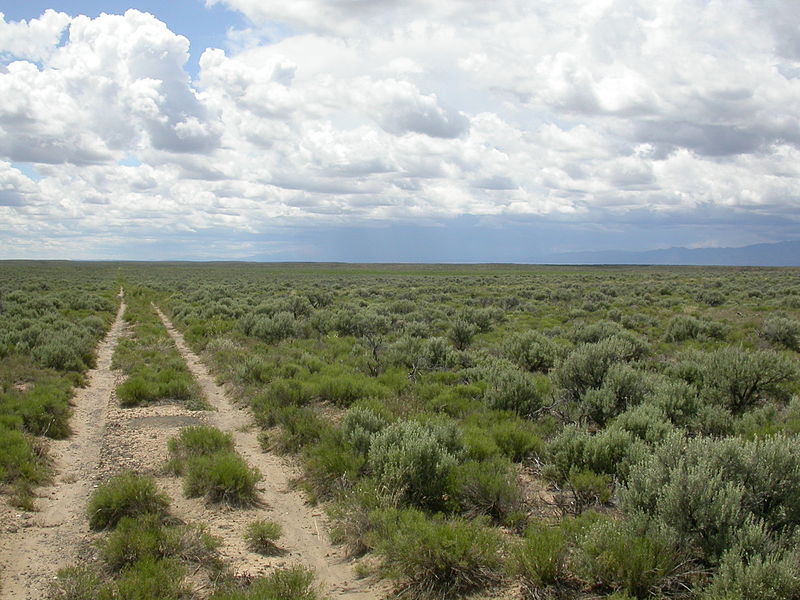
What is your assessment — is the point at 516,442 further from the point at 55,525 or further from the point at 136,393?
the point at 136,393

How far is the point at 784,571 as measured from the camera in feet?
12.5

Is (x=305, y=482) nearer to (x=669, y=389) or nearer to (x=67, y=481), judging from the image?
(x=67, y=481)

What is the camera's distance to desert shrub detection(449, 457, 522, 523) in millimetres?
6137

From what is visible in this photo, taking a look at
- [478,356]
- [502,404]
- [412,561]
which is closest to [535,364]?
[478,356]

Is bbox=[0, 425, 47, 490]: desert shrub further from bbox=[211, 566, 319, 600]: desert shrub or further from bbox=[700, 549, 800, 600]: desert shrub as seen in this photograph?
bbox=[700, 549, 800, 600]: desert shrub

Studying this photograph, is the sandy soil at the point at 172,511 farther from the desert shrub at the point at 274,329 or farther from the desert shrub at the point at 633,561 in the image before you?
the desert shrub at the point at 274,329

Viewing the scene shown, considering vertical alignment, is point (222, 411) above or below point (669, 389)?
below

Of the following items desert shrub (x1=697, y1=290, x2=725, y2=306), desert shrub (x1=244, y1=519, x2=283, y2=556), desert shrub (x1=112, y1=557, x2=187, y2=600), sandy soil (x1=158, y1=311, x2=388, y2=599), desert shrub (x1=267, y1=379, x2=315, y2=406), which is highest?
desert shrub (x1=697, y1=290, x2=725, y2=306)

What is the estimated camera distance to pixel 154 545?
5465 mm

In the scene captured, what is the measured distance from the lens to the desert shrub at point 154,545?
532cm

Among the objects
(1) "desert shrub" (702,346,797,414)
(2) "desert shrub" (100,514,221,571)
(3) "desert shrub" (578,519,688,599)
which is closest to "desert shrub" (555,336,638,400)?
(1) "desert shrub" (702,346,797,414)

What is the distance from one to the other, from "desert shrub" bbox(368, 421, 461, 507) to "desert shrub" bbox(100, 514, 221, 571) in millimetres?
2083

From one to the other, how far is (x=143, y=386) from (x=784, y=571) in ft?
39.9

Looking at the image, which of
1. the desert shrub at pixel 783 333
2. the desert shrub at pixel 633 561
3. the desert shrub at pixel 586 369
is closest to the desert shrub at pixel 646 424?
the desert shrub at pixel 586 369
